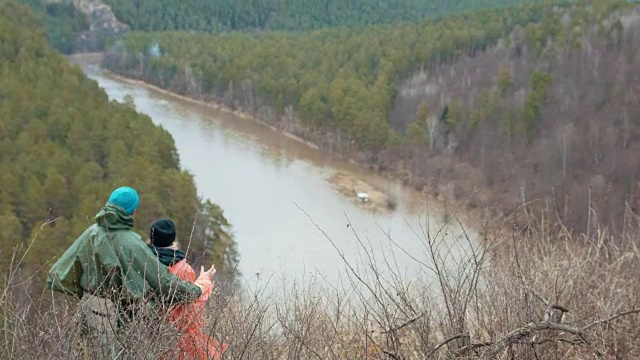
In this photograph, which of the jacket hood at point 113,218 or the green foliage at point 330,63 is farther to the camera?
the green foliage at point 330,63

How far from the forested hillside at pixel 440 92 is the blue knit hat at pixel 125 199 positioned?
1625cm

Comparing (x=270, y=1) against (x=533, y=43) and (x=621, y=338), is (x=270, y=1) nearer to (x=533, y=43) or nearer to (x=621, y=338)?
(x=533, y=43)

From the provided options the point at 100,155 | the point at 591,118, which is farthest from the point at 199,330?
the point at 591,118

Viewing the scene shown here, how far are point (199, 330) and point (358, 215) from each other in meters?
18.0

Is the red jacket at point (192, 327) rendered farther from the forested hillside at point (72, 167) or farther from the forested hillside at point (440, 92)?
the forested hillside at point (440, 92)

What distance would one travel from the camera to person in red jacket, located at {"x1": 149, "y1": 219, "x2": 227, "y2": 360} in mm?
2617

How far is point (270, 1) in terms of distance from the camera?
219ft

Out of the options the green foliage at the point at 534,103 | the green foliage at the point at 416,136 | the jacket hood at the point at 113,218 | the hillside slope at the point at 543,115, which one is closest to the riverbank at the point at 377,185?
the hillside slope at the point at 543,115

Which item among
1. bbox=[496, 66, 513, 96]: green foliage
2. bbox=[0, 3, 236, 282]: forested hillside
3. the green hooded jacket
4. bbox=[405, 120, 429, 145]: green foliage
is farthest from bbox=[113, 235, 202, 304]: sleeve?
bbox=[496, 66, 513, 96]: green foliage

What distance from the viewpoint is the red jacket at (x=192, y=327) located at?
2605 millimetres

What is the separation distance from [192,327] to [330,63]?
118 ft

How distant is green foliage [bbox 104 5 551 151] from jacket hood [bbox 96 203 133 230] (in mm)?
25565

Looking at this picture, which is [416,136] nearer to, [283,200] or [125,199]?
[283,200]

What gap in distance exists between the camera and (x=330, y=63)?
1492 inches
